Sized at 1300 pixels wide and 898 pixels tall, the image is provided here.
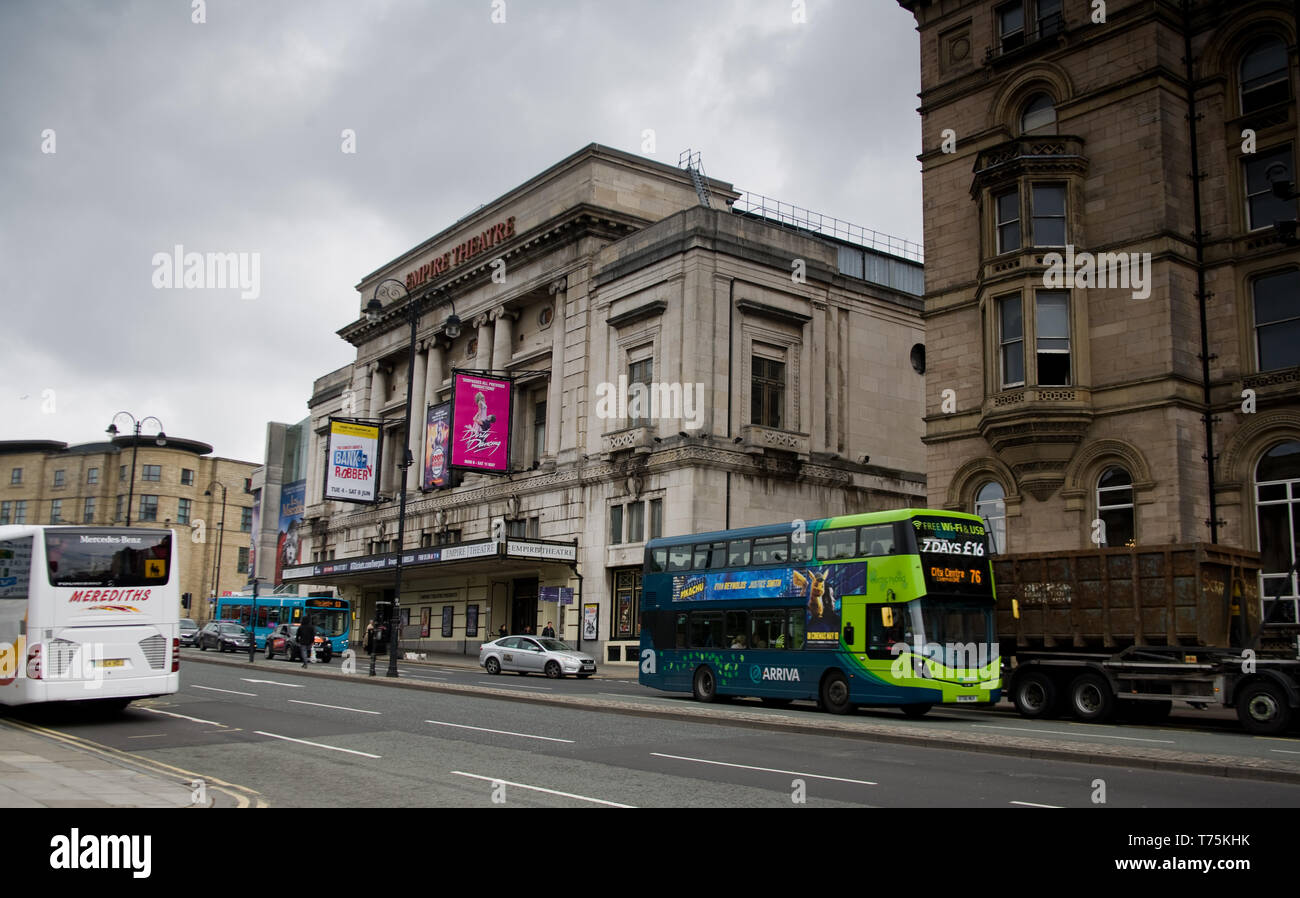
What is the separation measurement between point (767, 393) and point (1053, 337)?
1738cm

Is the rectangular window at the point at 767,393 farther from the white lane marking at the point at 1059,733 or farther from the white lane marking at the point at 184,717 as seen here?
the white lane marking at the point at 184,717

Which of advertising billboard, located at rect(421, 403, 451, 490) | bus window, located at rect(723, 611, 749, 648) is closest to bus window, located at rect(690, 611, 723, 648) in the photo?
bus window, located at rect(723, 611, 749, 648)

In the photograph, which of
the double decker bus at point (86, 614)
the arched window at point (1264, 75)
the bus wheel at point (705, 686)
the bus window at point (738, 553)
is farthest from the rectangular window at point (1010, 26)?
the double decker bus at point (86, 614)

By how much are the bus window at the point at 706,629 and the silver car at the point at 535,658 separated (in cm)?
1036

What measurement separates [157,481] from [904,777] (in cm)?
10078

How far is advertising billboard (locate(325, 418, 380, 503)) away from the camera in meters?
57.2

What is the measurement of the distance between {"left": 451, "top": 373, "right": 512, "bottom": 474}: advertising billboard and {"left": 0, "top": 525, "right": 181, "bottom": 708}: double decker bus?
31.0 metres

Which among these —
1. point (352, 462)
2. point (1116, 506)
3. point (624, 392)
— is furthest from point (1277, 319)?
point (352, 462)

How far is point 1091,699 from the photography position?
22.1 meters

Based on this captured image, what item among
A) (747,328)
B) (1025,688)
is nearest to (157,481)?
(747,328)

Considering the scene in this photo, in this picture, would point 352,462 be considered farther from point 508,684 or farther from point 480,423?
point 508,684

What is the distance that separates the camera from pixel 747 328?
45219 mm

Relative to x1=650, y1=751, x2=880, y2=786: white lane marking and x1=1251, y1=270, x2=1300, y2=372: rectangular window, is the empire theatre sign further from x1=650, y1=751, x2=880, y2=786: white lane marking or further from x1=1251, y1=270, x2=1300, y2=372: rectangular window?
x1=650, y1=751, x2=880, y2=786: white lane marking
